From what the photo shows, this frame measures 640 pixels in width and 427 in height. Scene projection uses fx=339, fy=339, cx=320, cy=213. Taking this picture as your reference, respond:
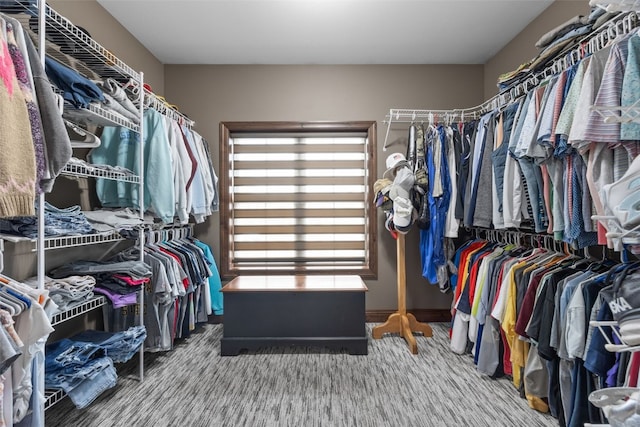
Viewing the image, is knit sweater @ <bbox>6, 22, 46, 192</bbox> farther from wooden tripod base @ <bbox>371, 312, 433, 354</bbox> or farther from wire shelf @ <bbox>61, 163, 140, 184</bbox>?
wooden tripod base @ <bbox>371, 312, 433, 354</bbox>

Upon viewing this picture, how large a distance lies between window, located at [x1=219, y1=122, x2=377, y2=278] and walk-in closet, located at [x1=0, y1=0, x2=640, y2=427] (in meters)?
0.02

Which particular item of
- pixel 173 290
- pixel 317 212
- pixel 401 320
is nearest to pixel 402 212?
pixel 401 320

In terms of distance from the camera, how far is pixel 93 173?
192 cm

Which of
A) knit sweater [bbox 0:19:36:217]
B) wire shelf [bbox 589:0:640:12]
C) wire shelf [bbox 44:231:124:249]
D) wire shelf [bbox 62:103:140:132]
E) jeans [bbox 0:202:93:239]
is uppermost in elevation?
wire shelf [bbox 589:0:640:12]

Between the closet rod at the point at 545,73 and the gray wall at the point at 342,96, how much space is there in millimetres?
123

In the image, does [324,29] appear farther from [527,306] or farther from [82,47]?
[527,306]

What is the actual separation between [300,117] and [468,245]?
208 cm

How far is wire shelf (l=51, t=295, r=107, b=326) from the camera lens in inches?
64.8

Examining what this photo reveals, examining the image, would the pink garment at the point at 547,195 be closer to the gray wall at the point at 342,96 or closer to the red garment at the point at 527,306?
the red garment at the point at 527,306

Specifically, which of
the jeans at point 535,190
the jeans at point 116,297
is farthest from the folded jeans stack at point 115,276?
the jeans at point 535,190

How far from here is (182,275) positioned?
2711 millimetres

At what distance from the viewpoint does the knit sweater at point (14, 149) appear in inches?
46.9

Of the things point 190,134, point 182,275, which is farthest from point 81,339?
point 190,134

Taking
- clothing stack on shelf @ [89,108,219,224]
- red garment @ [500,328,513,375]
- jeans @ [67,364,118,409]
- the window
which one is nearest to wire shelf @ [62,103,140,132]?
clothing stack on shelf @ [89,108,219,224]
